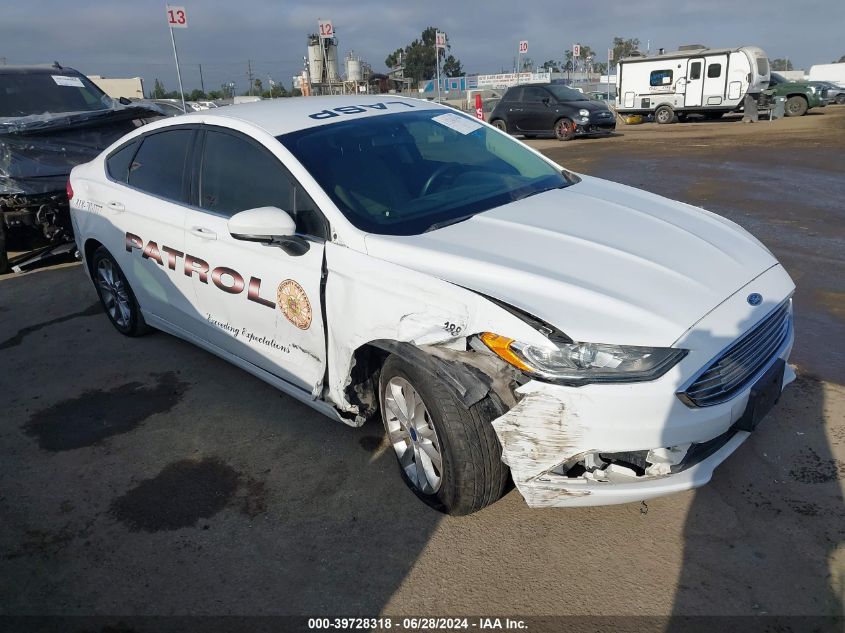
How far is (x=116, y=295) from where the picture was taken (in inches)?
203

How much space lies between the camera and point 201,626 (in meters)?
2.47

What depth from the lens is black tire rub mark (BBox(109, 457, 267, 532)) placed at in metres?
3.09

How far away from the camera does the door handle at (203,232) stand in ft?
12.2

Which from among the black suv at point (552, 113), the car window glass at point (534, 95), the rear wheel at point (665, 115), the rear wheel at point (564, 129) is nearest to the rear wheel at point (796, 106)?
the rear wheel at point (665, 115)

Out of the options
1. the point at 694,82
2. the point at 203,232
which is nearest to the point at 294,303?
the point at 203,232

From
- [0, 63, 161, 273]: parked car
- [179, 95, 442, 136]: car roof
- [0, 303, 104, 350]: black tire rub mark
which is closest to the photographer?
[179, 95, 442, 136]: car roof

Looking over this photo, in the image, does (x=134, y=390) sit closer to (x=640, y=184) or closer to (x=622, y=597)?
(x=622, y=597)

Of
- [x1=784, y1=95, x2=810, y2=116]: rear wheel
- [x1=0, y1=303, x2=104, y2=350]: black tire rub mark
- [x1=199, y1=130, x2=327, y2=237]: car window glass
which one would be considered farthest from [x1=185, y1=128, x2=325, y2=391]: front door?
[x1=784, y1=95, x2=810, y2=116]: rear wheel

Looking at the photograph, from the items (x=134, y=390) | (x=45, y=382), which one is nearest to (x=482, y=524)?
(x=134, y=390)

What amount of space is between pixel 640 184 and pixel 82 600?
31.9 feet

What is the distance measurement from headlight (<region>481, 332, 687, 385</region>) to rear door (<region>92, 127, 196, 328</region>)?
8.21 ft

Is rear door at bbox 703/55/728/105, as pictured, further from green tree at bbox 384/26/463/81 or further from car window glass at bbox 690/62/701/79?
green tree at bbox 384/26/463/81

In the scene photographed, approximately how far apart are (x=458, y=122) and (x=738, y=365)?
2353 millimetres

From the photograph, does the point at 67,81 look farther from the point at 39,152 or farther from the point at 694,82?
the point at 694,82
